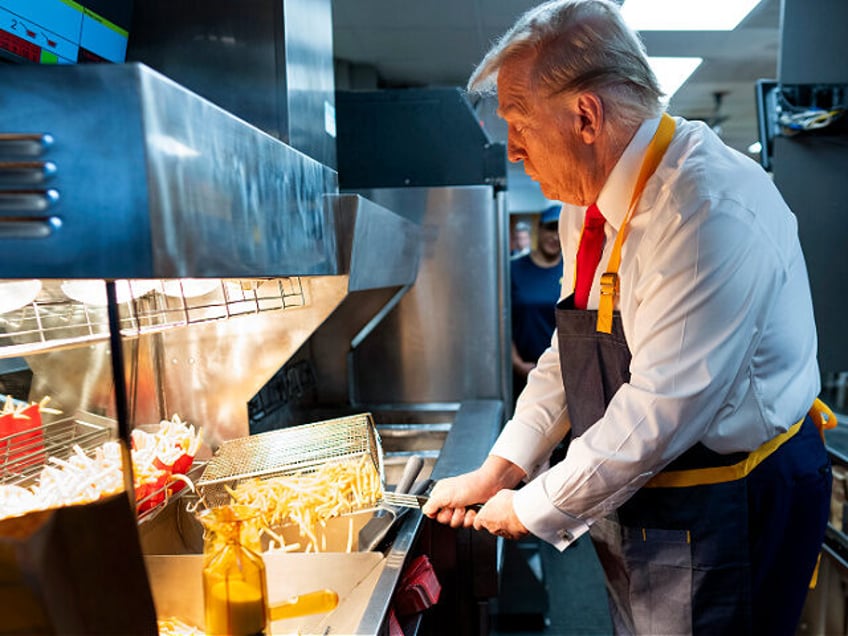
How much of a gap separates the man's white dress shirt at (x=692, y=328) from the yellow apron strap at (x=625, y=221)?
0.01 m

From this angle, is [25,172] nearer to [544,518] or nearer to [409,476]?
[544,518]

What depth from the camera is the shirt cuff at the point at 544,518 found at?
1.25m

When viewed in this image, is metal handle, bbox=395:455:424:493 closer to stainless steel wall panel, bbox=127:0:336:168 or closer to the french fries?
the french fries

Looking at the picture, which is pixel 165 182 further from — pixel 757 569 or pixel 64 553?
pixel 757 569

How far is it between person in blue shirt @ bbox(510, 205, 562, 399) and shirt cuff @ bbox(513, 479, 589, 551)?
2.40 metres

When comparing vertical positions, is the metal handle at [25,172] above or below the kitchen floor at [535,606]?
above

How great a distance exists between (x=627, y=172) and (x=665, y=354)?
1.18 feet

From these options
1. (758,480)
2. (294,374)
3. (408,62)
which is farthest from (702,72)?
(758,480)

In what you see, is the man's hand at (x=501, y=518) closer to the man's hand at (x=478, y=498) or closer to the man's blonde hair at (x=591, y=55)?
the man's hand at (x=478, y=498)

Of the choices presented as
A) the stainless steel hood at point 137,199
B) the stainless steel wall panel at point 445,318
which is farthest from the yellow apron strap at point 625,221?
the stainless steel wall panel at point 445,318

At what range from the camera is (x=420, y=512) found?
142 cm

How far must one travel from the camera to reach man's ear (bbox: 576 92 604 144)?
1.22 meters

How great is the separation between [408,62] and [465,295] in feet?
9.93

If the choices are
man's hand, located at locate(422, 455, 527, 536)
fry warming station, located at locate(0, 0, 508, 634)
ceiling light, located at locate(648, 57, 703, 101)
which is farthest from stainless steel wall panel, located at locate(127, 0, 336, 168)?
ceiling light, located at locate(648, 57, 703, 101)
